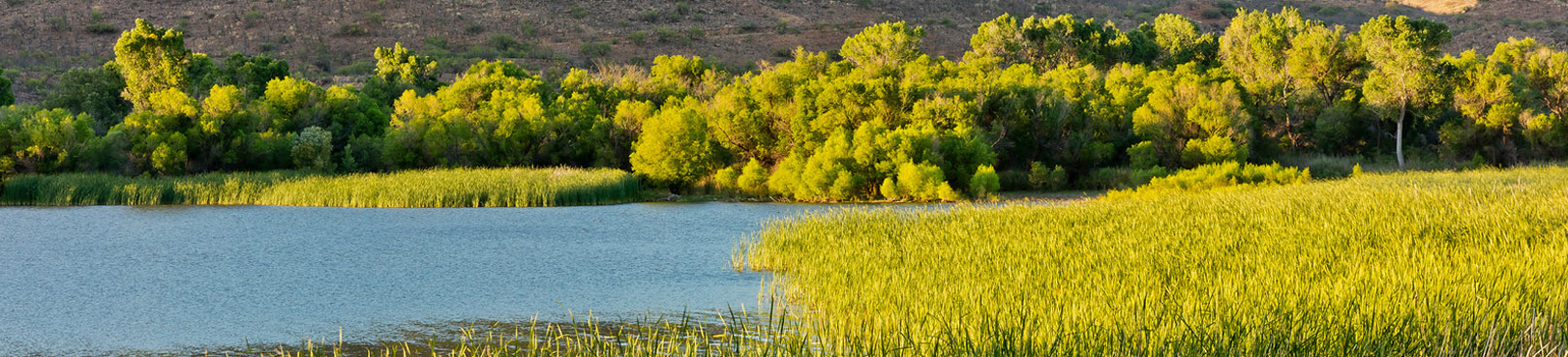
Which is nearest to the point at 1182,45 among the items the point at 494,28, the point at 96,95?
the point at 494,28

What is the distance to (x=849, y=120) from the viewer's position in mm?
38906

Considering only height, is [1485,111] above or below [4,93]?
below

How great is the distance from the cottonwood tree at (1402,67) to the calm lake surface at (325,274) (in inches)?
1030

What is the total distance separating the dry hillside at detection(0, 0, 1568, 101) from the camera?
235 ft

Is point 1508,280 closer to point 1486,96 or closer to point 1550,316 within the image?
point 1550,316

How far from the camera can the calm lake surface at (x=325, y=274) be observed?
12.7 meters

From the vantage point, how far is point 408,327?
12.3 metres

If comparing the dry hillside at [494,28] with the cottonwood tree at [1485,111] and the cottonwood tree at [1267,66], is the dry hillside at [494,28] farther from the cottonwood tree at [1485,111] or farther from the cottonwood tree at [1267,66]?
the cottonwood tree at [1485,111]

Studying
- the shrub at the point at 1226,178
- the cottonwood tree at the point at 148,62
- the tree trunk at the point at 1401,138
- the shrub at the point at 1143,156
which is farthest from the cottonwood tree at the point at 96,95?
the tree trunk at the point at 1401,138

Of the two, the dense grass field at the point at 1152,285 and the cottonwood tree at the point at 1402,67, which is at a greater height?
the cottonwood tree at the point at 1402,67

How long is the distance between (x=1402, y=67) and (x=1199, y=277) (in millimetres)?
36383

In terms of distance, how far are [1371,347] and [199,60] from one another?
46.2 meters

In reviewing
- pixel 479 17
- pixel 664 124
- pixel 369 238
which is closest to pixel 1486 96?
pixel 664 124

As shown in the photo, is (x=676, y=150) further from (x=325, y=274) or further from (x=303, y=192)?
(x=325, y=274)
